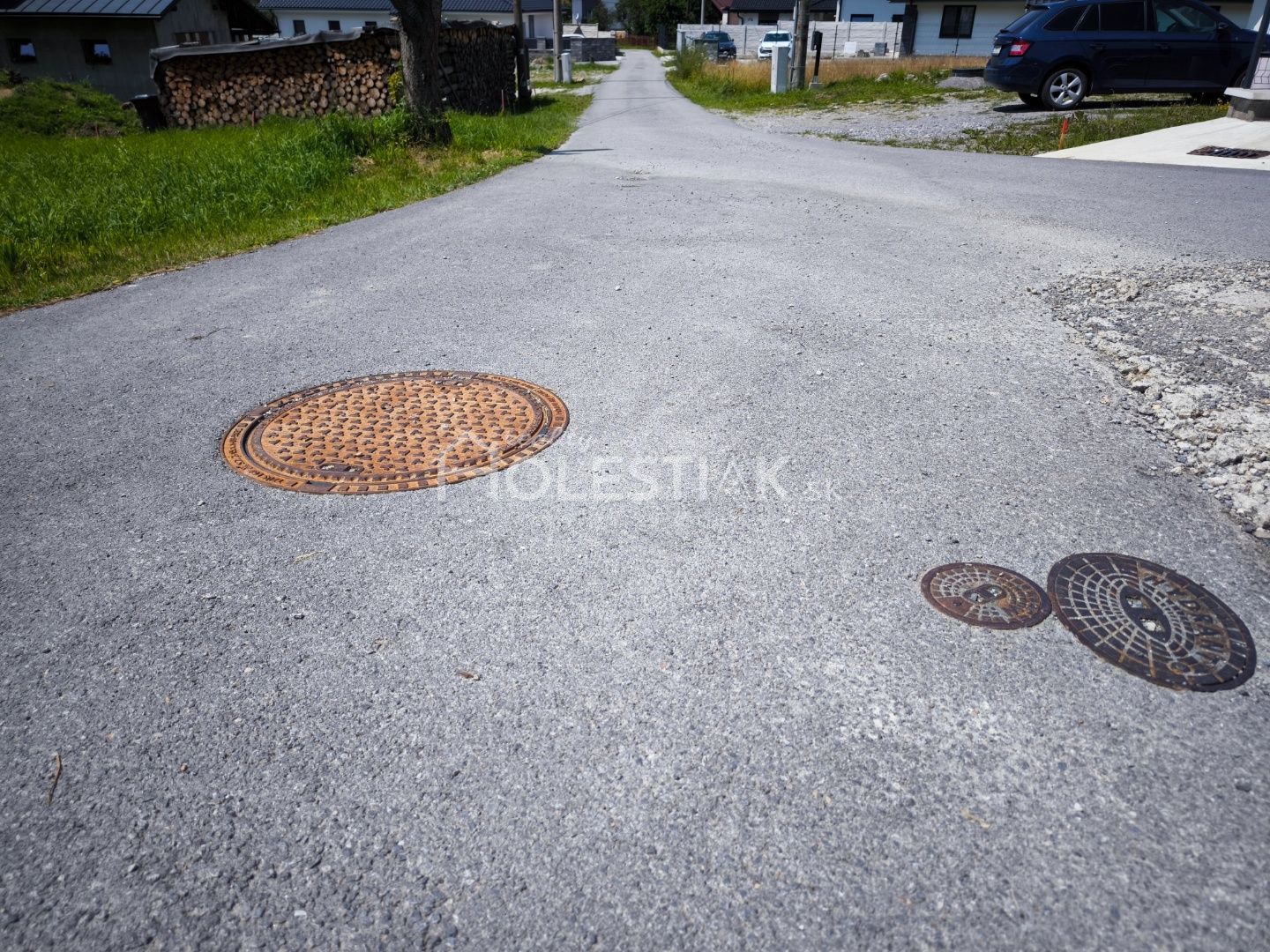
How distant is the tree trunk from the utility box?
15794mm

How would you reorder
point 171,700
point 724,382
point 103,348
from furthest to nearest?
point 103,348
point 724,382
point 171,700

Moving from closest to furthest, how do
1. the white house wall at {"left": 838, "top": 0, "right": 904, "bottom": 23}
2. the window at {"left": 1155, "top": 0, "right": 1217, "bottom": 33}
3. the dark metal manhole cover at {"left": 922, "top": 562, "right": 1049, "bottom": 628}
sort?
1. the dark metal manhole cover at {"left": 922, "top": 562, "right": 1049, "bottom": 628}
2. the window at {"left": 1155, "top": 0, "right": 1217, "bottom": 33}
3. the white house wall at {"left": 838, "top": 0, "right": 904, "bottom": 23}

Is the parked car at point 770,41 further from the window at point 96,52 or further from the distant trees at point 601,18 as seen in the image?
the distant trees at point 601,18

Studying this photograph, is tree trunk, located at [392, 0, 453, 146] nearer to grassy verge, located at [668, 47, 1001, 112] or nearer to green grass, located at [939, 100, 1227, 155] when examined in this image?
green grass, located at [939, 100, 1227, 155]

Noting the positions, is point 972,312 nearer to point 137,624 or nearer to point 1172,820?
point 1172,820

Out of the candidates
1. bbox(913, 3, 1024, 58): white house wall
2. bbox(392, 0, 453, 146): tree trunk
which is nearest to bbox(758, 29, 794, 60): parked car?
bbox(913, 3, 1024, 58): white house wall

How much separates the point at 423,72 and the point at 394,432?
1099 centimetres

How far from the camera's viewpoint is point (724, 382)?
4.33m

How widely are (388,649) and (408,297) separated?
3.93 meters

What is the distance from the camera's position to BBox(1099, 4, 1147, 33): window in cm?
1459

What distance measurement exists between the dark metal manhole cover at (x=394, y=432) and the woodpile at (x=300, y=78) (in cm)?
1522

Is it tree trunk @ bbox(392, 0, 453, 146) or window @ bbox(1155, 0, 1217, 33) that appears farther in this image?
window @ bbox(1155, 0, 1217, 33)

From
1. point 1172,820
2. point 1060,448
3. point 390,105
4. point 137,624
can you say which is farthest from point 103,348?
point 390,105

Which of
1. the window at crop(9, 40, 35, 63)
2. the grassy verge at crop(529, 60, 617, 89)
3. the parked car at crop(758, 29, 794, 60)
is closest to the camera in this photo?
the window at crop(9, 40, 35, 63)
